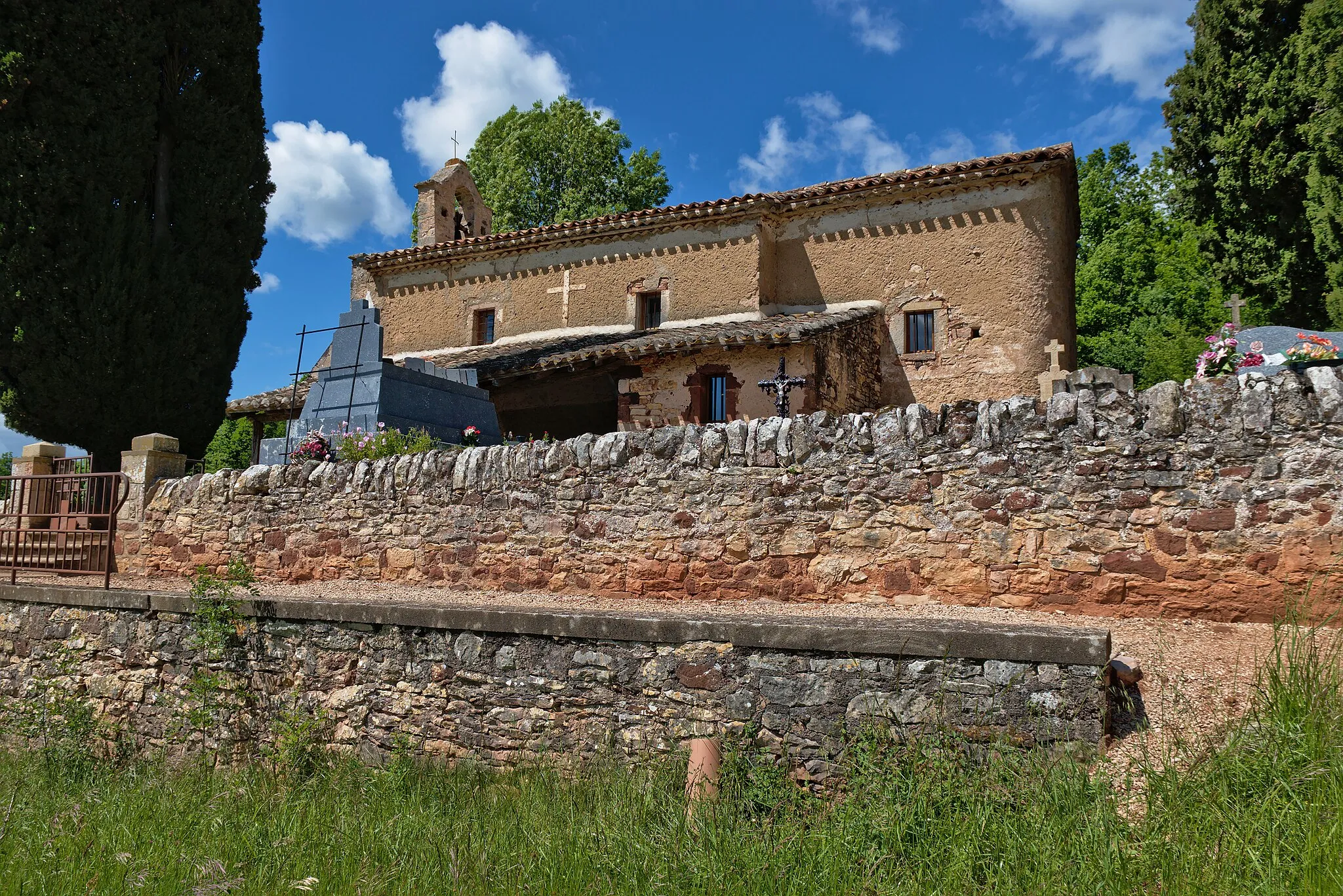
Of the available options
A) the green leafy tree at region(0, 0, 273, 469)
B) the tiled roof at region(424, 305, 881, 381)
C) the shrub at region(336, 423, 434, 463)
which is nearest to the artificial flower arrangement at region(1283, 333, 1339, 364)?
the tiled roof at region(424, 305, 881, 381)

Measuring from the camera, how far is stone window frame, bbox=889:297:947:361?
46.9ft

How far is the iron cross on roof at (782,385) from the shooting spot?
11688mm

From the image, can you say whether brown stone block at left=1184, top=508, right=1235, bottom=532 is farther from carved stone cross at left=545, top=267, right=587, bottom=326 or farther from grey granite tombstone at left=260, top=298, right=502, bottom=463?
carved stone cross at left=545, top=267, right=587, bottom=326

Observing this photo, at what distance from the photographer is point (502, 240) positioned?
17.4m

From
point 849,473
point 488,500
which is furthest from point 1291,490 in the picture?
point 488,500

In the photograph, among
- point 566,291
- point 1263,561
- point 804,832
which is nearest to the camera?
point 804,832

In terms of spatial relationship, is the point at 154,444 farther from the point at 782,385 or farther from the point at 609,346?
the point at 782,385

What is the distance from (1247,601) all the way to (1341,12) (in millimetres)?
11310

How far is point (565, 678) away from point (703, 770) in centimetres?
110

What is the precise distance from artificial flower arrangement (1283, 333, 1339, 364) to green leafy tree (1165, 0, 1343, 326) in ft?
21.1

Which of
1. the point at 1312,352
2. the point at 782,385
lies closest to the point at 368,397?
the point at 782,385

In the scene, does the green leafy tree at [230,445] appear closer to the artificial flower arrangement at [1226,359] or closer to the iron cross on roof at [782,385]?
the iron cross on roof at [782,385]

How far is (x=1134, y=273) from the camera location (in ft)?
81.8

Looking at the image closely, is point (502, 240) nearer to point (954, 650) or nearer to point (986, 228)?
point (986, 228)
